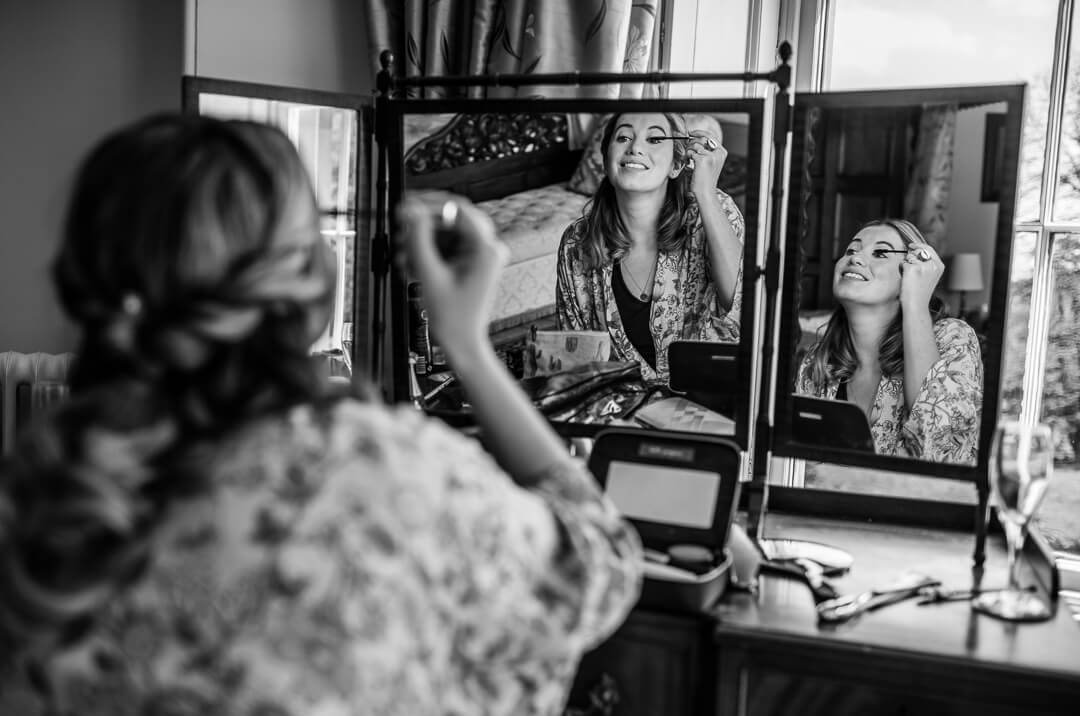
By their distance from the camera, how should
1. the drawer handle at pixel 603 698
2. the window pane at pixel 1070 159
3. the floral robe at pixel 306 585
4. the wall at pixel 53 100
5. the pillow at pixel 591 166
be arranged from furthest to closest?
the wall at pixel 53 100 → the window pane at pixel 1070 159 → the pillow at pixel 591 166 → the drawer handle at pixel 603 698 → the floral robe at pixel 306 585

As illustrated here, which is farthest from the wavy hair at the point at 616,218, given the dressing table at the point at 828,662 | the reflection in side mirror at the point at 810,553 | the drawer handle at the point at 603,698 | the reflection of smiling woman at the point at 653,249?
the drawer handle at the point at 603,698

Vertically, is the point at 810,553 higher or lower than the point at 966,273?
lower

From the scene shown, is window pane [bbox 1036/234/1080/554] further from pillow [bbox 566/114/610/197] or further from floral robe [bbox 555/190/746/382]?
pillow [bbox 566/114/610/197]

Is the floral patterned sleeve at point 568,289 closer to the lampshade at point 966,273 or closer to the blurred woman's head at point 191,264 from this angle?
the lampshade at point 966,273

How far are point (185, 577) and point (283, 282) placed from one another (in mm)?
218

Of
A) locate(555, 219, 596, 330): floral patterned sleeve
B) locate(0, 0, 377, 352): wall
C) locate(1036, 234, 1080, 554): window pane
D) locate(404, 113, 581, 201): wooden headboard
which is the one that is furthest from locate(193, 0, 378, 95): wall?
locate(1036, 234, 1080, 554): window pane

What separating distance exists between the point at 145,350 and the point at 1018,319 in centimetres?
176

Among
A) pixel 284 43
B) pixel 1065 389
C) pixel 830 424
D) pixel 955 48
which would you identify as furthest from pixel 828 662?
pixel 284 43

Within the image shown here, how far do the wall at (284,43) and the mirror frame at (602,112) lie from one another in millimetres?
318

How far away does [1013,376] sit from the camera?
1987 millimetres

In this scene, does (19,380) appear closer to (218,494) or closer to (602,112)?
(602,112)

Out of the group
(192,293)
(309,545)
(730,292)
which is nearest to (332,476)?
(309,545)

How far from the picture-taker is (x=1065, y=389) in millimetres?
1967

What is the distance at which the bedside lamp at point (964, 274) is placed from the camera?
1578 millimetres
